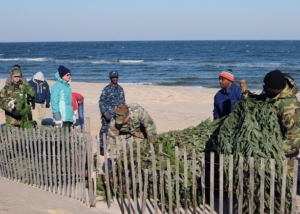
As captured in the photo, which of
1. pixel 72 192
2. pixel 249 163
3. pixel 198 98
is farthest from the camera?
pixel 198 98

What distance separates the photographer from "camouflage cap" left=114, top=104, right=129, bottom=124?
268 inches

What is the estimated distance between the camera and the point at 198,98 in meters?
18.9

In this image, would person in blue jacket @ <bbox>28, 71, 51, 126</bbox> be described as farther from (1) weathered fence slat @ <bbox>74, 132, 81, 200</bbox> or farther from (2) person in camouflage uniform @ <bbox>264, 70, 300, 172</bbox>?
(2) person in camouflage uniform @ <bbox>264, 70, 300, 172</bbox>

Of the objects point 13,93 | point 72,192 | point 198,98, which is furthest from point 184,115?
→ point 72,192

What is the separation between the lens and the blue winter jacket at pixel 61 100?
27.7 feet

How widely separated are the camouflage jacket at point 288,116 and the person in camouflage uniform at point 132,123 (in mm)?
1833

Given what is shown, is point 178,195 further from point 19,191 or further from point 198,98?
point 198,98

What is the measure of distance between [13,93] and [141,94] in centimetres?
1146

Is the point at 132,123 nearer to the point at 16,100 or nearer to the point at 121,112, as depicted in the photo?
the point at 121,112

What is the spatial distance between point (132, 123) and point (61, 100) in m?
2.01

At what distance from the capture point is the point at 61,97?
852cm

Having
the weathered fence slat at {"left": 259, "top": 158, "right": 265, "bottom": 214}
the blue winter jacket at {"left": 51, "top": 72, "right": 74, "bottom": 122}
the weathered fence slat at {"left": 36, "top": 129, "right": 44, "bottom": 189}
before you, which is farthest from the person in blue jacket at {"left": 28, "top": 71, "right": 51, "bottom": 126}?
the weathered fence slat at {"left": 259, "top": 158, "right": 265, "bottom": 214}

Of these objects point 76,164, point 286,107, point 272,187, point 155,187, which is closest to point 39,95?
point 76,164

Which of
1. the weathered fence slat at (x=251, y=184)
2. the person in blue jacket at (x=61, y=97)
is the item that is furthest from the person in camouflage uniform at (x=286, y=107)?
the person in blue jacket at (x=61, y=97)
